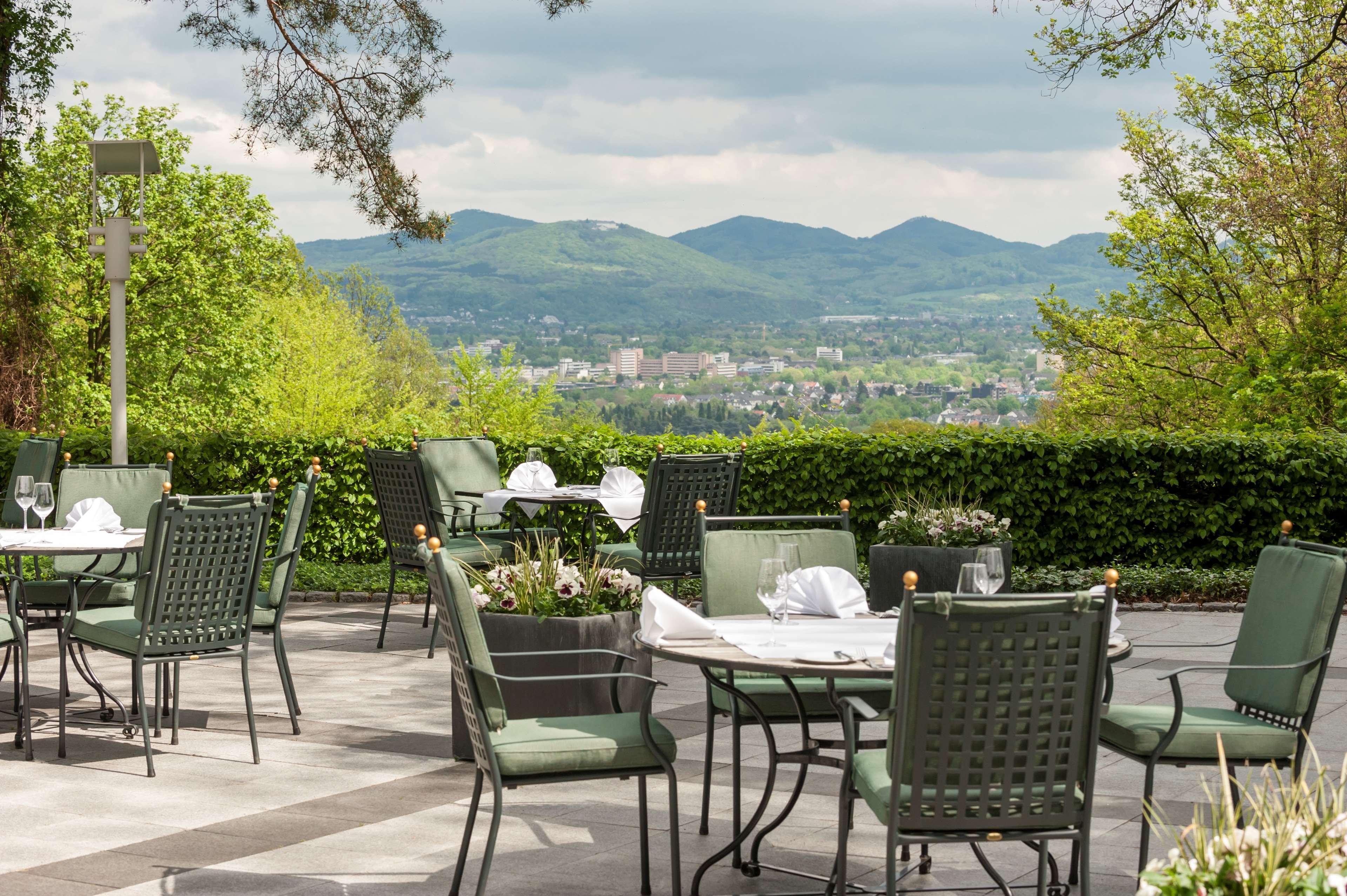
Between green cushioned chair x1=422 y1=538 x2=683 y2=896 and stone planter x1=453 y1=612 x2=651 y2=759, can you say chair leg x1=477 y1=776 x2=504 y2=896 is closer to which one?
green cushioned chair x1=422 y1=538 x2=683 y2=896

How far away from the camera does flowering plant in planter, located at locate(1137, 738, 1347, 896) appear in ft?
5.84

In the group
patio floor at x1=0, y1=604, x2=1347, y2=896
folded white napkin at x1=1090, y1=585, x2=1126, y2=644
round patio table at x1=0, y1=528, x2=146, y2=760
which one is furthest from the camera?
round patio table at x1=0, y1=528, x2=146, y2=760

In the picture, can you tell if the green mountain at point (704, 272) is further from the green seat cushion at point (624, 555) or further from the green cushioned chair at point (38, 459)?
the green cushioned chair at point (38, 459)

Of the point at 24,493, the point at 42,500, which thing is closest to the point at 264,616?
the point at 42,500

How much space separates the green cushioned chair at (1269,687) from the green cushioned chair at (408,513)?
437 centimetres

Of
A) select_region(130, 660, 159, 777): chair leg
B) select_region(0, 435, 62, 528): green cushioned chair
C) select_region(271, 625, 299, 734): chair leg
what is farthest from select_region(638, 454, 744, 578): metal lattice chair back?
select_region(0, 435, 62, 528): green cushioned chair

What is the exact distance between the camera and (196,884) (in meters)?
3.66

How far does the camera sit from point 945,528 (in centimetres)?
693

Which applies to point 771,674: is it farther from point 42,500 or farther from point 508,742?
point 42,500

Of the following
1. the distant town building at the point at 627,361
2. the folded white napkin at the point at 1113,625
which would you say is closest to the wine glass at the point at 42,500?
the folded white napkin at the point at 1113,625

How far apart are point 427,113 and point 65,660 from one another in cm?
694

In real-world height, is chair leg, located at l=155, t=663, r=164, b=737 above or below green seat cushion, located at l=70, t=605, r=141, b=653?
below

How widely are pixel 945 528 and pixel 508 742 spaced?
4018 millimetres

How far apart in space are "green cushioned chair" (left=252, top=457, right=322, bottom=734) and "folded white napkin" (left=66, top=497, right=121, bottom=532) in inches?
33.0
